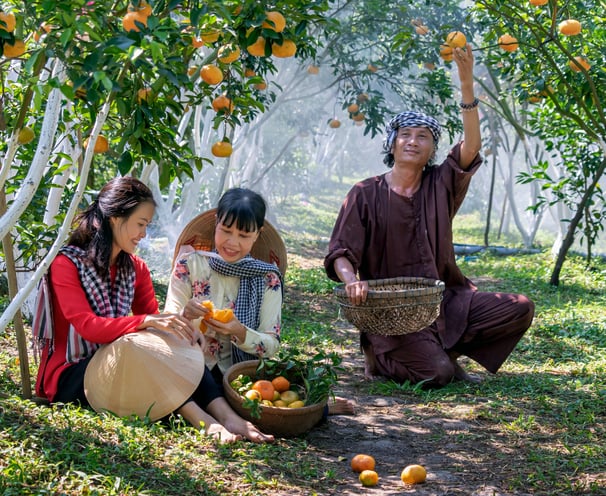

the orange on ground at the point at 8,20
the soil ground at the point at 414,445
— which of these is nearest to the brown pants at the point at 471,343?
Result: the soil ground at the point at 414,445

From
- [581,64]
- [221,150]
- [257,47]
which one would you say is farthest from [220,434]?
[581,64]

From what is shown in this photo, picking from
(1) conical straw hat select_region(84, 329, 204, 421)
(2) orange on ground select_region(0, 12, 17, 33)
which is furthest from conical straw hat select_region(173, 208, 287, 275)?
(2) orange on ground select_region(0, 12, 17, 33)

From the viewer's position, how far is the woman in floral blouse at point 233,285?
3.69 meters

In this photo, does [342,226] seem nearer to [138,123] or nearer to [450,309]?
[450,309]

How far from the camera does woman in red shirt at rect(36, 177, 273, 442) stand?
3.37m

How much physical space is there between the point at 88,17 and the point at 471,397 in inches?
105

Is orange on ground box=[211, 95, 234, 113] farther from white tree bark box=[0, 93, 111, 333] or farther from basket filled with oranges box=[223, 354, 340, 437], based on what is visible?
basket filled with oranges box=[223, 354, 340, 437]

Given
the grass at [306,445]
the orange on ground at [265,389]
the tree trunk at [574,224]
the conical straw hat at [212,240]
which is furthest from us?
the tree trunk at [574,224]

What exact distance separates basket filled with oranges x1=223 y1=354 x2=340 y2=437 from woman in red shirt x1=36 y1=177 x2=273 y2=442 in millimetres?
79

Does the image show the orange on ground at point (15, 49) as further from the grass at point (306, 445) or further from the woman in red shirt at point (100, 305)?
the grass at point (306, 445)

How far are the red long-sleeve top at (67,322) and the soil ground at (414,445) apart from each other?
3.08 feet

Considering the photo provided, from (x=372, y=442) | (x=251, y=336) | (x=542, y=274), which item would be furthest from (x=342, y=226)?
(x=542, y=274)

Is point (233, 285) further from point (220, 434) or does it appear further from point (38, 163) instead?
point (38, 163)

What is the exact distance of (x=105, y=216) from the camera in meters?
3.54
